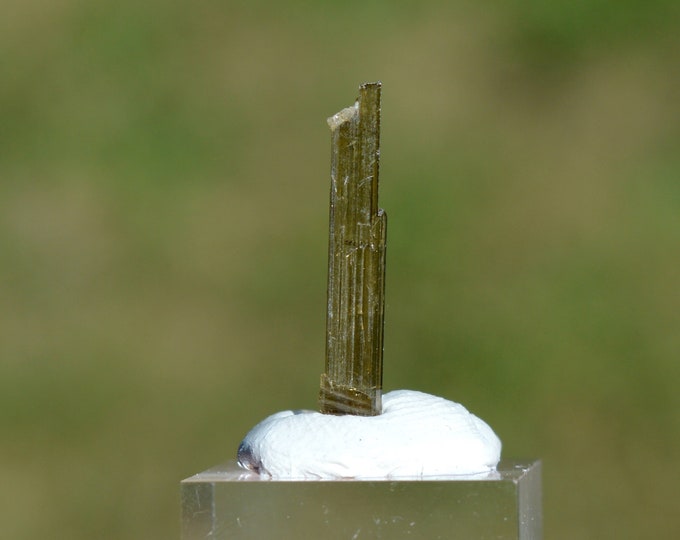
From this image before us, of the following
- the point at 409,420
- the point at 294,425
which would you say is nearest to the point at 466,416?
the point at 409,420

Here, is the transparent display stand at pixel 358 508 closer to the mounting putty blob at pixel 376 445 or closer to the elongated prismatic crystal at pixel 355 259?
the mounting putty blob at pixel 376 445

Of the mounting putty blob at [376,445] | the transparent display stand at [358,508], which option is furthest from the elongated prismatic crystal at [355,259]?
the transparent display stand at [358,508]

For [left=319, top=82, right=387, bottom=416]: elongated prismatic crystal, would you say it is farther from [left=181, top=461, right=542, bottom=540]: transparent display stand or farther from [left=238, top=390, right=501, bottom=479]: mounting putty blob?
[left=181, top=461, right=542, bottom=540]: transparent display stand

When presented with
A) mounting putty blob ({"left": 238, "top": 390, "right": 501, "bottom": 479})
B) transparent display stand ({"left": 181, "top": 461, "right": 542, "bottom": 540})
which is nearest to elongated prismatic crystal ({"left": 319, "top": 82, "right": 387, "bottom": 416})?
mounting putty blob ({"left": 238, "top": 390, "right": 501, "bottom": 479})

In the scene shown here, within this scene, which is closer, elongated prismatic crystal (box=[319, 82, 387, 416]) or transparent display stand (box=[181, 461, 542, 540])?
transparent display stand (box=[181, 461, 542, 540])

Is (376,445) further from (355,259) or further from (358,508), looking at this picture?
(355,259)

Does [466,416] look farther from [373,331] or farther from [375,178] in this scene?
[375,178]
